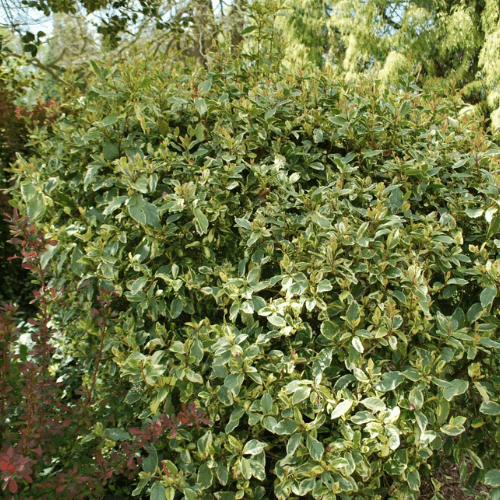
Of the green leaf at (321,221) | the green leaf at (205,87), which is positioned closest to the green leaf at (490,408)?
the green leaf at (321,221)

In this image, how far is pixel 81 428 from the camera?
2127 mm

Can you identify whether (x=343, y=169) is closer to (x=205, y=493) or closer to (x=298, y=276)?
(x=298, y=276)

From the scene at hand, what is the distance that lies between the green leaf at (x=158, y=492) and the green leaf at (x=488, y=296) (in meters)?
1.35

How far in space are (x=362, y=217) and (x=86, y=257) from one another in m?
1.21

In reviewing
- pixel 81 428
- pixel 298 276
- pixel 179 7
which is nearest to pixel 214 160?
pixel 298 276

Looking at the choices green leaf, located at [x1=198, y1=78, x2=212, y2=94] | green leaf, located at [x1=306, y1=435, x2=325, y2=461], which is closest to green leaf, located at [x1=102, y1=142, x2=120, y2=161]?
green leaf, located at [x1=198, y1=78, x2=212, y2=94]

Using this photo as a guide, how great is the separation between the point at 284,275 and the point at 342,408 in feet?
1.74

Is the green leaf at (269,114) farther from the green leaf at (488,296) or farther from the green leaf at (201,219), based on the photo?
the green leaf at (488,296)

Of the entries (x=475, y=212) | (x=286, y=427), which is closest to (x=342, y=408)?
(x=286, y=427)

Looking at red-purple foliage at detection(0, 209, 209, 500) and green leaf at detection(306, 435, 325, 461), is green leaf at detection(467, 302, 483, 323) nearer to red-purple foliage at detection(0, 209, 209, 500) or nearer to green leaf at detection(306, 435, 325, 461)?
green leaf at detection(306, 435, 325, 461)

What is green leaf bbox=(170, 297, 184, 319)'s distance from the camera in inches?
85.6

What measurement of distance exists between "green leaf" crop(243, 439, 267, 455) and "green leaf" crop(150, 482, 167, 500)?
0.31m

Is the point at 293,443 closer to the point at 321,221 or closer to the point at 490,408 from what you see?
the point at 490,408

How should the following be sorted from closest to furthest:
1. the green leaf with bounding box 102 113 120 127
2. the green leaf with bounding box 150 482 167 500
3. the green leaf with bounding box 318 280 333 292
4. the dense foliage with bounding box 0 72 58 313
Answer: the green leaf with bounding box 150 482 167 500, the green leaf with bounding box 318 280 333 292, the green leaf with bounding box 102 113 120 127, the dense foliage with bounding box 0 72 58 313
